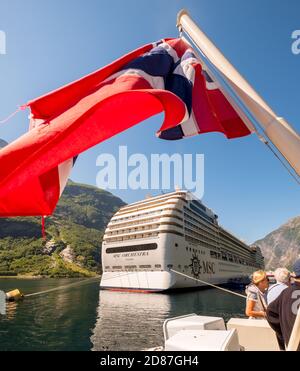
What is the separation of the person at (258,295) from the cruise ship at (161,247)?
98.3ft

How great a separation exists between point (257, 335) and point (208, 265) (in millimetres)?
52746

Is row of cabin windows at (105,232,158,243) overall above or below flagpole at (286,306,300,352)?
above

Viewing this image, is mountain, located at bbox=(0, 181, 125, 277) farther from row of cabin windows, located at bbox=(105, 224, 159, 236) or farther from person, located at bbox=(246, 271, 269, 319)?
person, located at bbox=(246, 271, 269, 319)

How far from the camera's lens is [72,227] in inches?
6506

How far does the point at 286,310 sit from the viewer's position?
127 inches

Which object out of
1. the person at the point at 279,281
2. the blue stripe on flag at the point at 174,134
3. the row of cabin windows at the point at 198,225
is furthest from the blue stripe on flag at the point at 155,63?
the row of cabin windows at the point at 198,225

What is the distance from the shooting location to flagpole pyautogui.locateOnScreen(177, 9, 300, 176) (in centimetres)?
371

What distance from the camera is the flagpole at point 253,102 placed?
12.2 feet

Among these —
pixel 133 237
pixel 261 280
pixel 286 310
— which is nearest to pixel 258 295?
pixel 261 280

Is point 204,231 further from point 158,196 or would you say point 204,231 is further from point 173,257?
point 173,257

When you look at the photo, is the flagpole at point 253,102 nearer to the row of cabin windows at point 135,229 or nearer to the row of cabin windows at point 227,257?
the row of cabin windows at point 135,229

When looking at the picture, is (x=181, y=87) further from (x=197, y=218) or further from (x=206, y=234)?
(x=206, y=234)

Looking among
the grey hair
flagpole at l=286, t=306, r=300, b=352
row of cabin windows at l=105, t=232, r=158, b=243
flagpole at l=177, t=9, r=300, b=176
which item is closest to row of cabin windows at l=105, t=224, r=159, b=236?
row of cabin windows at l=105, t=232, r=158, b=243

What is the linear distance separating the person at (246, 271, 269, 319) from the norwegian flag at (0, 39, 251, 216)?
2790 millimetres
